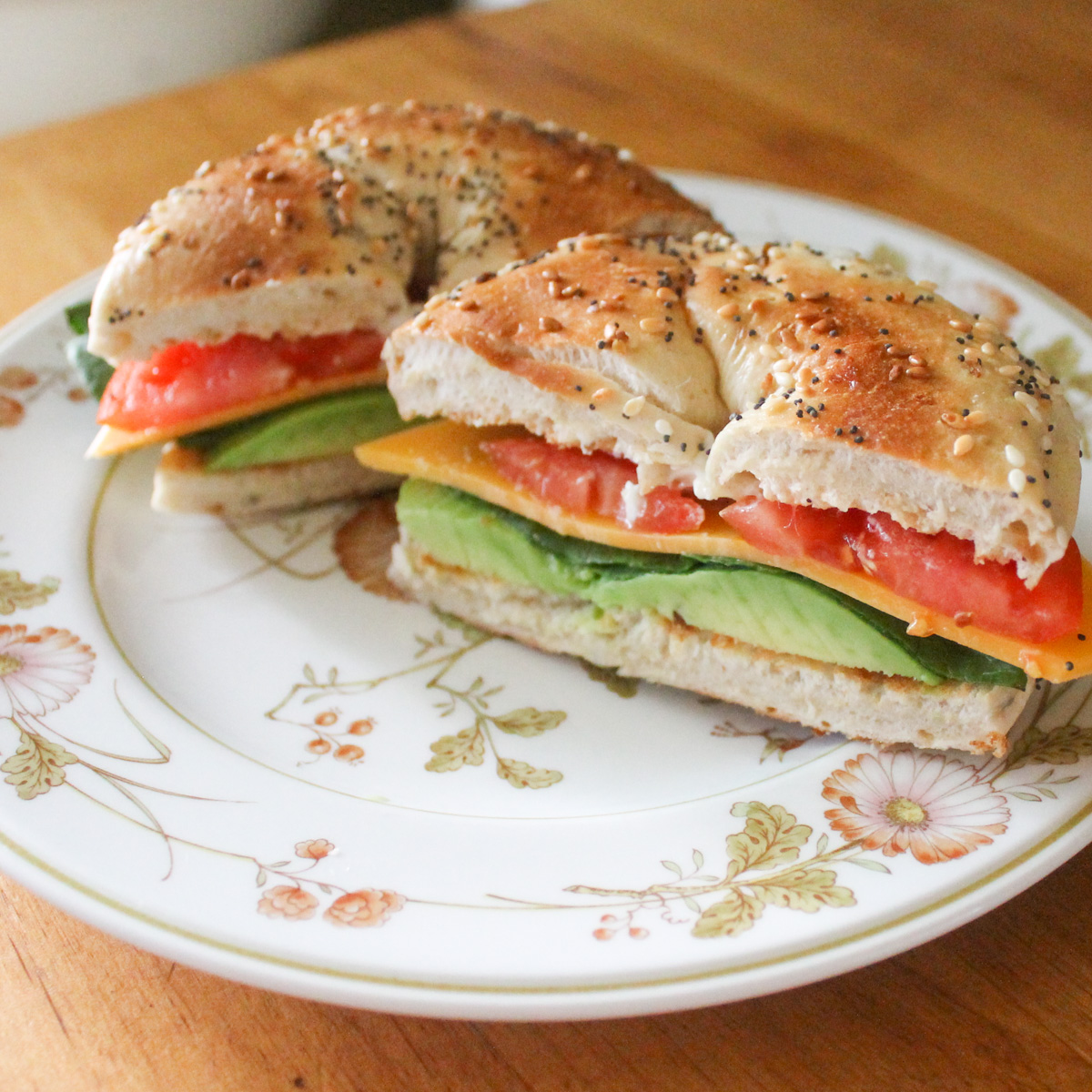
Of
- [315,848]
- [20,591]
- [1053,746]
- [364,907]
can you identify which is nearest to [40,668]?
[20,591]

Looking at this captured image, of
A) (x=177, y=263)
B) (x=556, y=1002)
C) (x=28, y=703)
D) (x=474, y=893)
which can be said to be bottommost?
(x=28, y=703)

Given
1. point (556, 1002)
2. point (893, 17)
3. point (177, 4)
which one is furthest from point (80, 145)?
point (556, 1002)

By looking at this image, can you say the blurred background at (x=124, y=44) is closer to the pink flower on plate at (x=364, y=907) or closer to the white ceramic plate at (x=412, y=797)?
the white ceramic plate at (x=412, y=797)

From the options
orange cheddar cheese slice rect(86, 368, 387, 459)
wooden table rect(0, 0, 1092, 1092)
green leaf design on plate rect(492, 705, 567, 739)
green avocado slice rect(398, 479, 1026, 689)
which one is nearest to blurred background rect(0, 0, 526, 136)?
wooden table rect(0, 0, 1092, 1092)

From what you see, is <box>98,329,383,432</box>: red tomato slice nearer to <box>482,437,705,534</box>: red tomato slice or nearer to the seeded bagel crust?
the seeded bagel crust

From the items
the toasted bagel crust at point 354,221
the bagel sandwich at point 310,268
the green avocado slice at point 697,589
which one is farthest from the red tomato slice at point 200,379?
the green avocado slice at point 697,589

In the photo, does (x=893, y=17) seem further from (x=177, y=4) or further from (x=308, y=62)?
(x=177, y=4)
